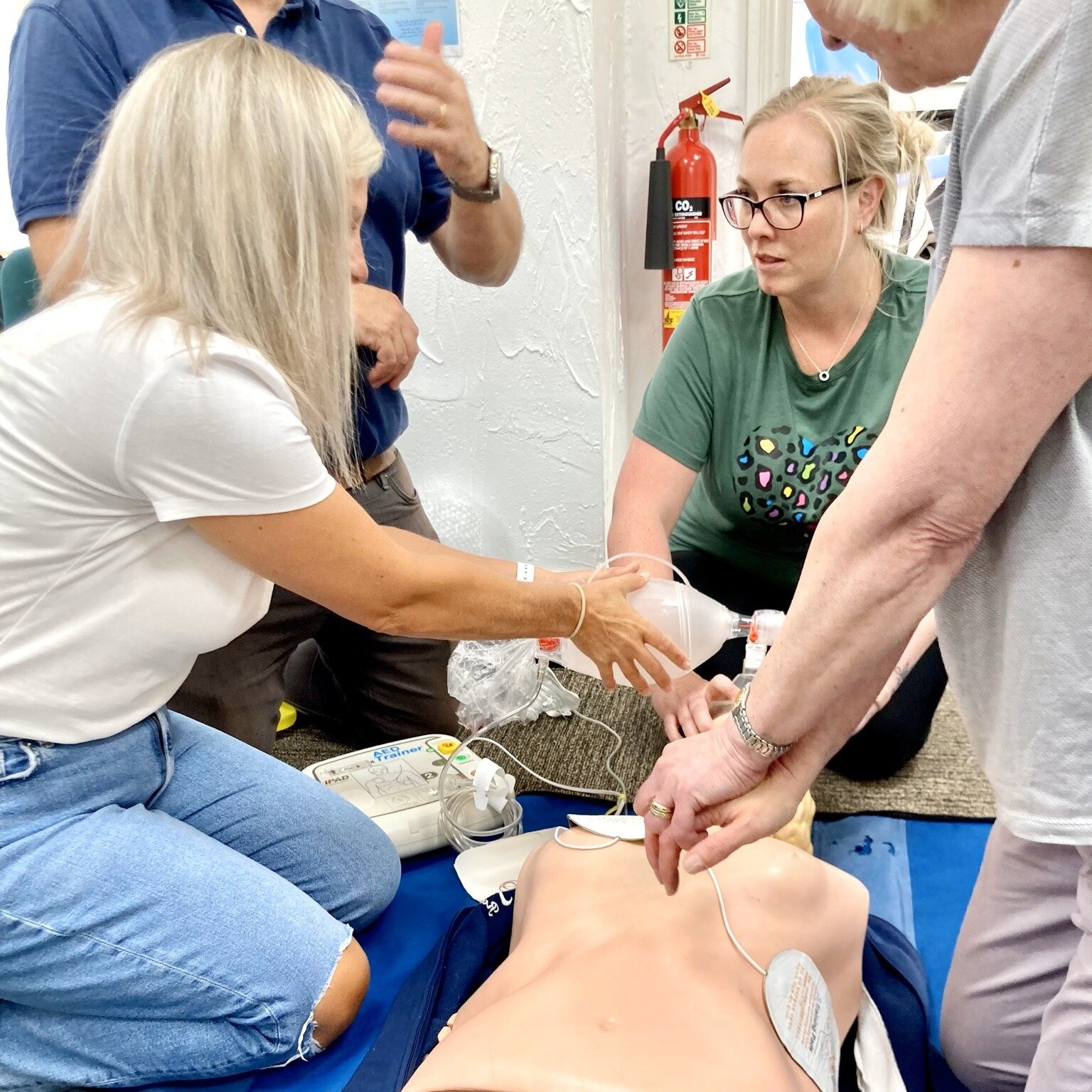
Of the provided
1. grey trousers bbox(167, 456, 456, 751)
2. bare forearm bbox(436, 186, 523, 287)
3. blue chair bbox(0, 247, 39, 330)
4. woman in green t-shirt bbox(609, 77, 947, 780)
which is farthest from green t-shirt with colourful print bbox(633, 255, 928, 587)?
blue chair bbox(0, 247, 39, 330)

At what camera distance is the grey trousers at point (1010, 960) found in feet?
3.21

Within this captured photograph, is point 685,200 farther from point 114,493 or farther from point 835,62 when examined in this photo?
point 114,493

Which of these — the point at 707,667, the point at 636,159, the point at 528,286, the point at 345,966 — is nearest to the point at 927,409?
the point at 345,966

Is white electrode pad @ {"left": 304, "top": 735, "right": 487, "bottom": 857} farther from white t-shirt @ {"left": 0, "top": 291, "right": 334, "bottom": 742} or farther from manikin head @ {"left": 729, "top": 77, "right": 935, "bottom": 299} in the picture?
manikin head @ {"left": 729, "top": 77, "right": 935, "bottom": 299}

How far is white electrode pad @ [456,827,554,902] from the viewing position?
57.7 inches

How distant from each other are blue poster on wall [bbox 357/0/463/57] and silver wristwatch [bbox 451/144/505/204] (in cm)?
49

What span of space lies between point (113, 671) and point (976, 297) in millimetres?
A: 996

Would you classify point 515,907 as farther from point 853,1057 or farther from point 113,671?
point 113,671

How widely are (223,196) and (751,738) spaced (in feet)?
2.53

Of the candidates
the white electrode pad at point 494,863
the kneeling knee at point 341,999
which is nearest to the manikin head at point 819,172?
the white electrode pad at point 494,863

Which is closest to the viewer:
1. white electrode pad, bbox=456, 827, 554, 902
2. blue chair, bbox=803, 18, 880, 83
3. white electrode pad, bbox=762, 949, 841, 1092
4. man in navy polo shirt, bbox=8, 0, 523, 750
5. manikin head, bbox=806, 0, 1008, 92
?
manikin head, bbox=806, 0, 1008, 92

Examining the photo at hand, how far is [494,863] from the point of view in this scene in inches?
59.2

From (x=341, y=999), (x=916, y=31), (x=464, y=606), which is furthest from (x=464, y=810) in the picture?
(x=916, y=31)

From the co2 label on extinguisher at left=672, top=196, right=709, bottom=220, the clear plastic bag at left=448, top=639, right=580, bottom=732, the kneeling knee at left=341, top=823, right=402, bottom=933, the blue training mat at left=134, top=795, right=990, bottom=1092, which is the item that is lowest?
the clear plastic bag at left=448, top=639, right=580, bottom=732
